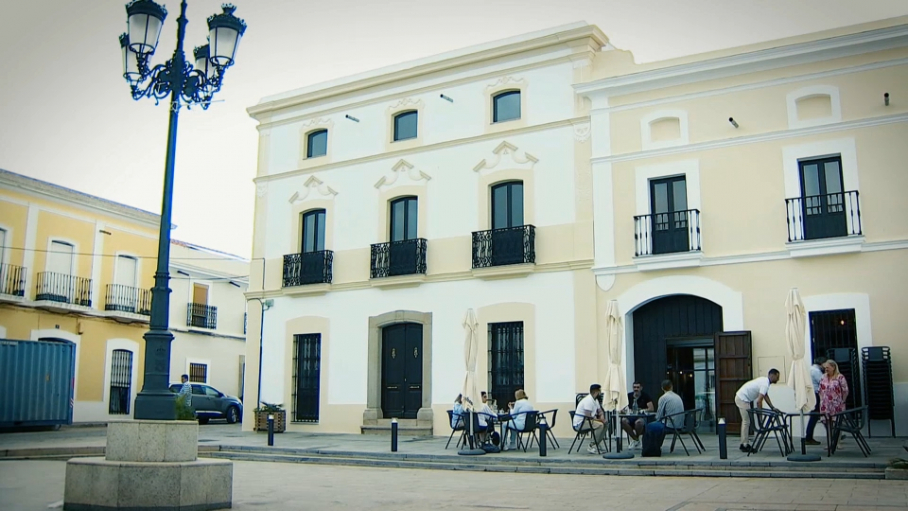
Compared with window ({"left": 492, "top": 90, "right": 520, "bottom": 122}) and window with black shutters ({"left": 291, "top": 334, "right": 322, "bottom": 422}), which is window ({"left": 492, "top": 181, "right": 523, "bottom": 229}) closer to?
window ({"left": 492, "top": 90, "right": 520, "bottom": 122})

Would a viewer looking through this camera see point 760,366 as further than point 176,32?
Yes

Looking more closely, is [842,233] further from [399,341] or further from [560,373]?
[399,341]

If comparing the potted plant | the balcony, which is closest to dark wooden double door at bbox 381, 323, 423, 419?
the potted plant

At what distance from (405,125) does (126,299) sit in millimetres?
12690

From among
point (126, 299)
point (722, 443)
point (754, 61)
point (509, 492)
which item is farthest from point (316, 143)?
point (509, 492)

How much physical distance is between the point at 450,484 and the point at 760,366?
8531 mm

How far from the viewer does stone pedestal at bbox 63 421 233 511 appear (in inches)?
356

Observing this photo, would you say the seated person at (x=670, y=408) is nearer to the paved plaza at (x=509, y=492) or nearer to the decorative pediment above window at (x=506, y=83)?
the paved plaza at (x=509, y=492)

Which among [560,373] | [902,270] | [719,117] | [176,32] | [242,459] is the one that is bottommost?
[242,459]

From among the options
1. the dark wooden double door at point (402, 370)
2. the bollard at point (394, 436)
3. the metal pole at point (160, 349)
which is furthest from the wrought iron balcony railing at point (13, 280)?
the metal pole at point (160, 349)

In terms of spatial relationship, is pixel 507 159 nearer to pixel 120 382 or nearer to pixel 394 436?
pixel 394 436

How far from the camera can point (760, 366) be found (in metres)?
18.0

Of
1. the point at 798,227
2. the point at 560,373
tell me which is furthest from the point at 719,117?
the point at 560,373

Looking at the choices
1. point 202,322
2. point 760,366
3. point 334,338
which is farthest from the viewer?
point 202,322
